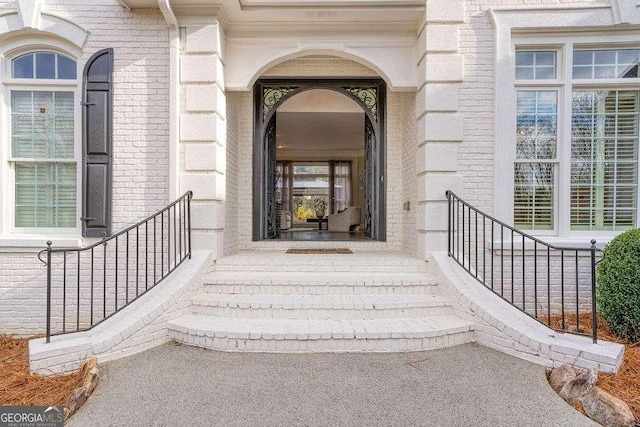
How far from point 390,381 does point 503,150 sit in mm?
2928

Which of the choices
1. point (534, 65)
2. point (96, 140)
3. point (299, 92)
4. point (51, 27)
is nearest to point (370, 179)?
point (299, 92)

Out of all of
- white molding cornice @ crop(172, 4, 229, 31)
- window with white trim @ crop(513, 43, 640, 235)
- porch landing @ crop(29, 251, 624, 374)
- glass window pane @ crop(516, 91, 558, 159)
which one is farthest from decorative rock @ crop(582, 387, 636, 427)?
white molding cornice @ crop(172, 4, 229, 31)

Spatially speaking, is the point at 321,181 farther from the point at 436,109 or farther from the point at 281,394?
the point at 281,394

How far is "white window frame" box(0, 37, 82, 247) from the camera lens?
4180mm

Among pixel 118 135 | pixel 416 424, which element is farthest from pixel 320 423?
pixel 118 135

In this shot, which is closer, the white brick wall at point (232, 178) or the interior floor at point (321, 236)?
the white brick wall at point (232, 178)

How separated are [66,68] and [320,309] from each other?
13.3 ft

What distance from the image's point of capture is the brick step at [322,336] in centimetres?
292

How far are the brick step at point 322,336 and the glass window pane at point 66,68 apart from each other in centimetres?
327

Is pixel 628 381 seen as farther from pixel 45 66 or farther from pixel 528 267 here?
pixel 45 66

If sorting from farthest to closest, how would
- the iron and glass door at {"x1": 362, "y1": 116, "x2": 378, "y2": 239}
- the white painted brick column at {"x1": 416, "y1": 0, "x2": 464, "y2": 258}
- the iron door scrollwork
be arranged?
the iron door scrollwork < the iron and glass door at {"x1": 362, "y1": 116, "x2": 378, "y2": 239} < the white painted brick column at {"x1": 416, "y1": 0, "x2": 464, "y2": 258}

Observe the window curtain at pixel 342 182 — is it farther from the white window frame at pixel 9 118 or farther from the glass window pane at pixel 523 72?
the white window frame at pixel 9 118

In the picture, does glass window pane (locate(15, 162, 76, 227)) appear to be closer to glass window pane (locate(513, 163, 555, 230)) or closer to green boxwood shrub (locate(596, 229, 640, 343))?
glass window pane (locate(513, 163, 555, 230))

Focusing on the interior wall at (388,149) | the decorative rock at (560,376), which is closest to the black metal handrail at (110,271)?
the interior wall at (388,149)
